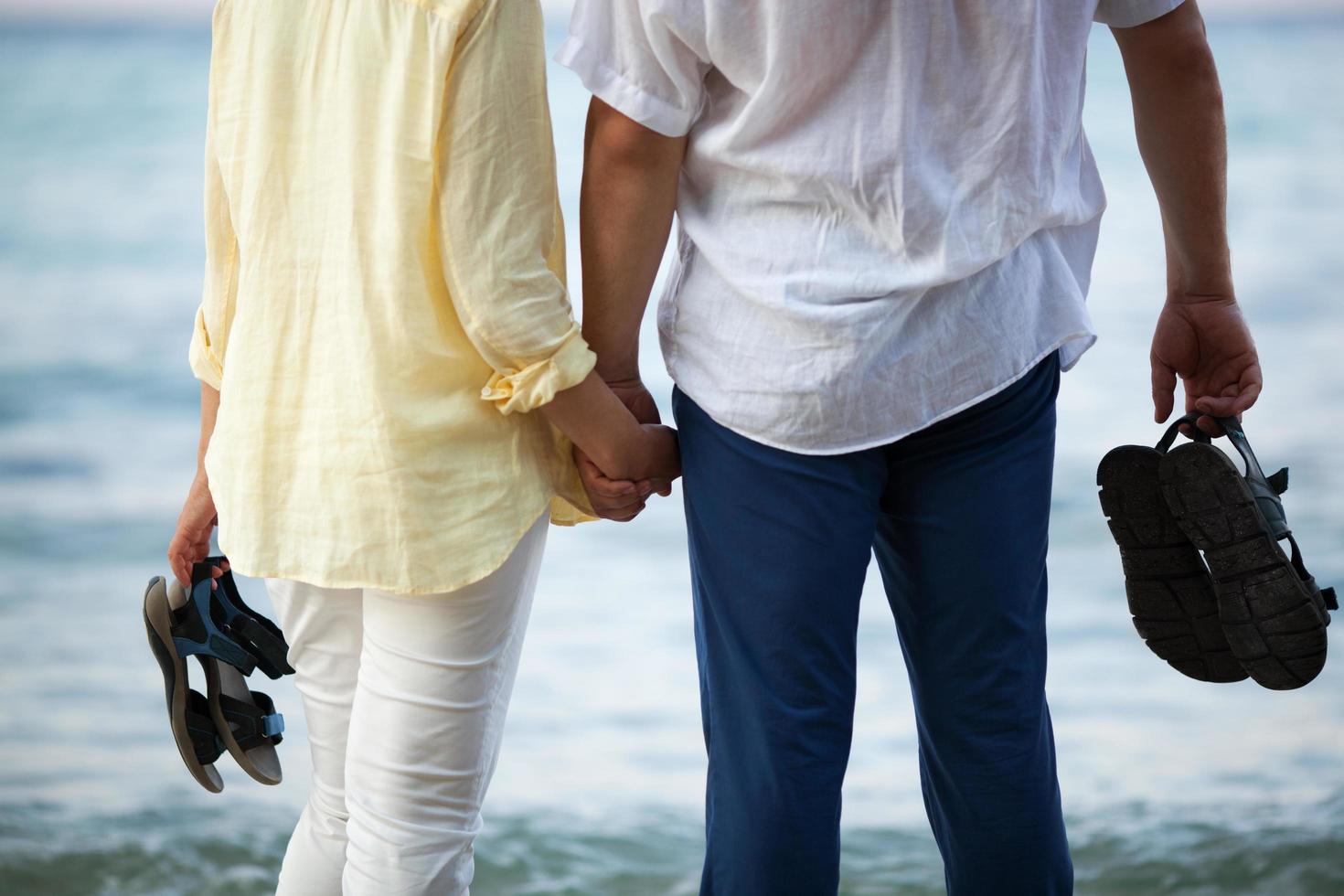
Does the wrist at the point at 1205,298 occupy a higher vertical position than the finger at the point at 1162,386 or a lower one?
higher

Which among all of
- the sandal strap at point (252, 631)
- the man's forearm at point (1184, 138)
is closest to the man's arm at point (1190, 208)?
the man's forearm at point (1184, 138)

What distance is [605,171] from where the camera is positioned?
3.93ft

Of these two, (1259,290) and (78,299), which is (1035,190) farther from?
(78,299)

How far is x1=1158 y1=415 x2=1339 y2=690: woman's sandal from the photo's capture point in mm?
1277

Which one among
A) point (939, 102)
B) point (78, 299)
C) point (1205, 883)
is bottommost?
point (1205, 883)

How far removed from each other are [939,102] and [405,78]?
41 centimetres

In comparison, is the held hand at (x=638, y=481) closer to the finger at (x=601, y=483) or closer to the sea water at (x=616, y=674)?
the finger at (x=601, y=483)

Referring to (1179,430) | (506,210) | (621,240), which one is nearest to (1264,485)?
(1179,430)

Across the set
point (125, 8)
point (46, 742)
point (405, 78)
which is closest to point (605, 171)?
point (405, 78)

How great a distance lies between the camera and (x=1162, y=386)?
146 centimetres

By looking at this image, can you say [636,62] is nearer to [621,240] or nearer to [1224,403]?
[621,240]

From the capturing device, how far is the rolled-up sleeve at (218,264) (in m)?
1.21

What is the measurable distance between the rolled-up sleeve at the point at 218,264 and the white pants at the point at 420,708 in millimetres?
220

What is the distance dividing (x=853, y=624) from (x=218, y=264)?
2.05 ft
